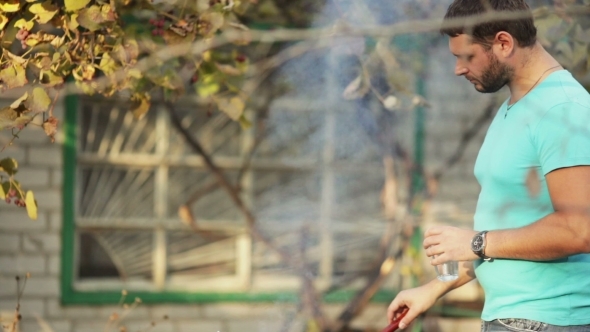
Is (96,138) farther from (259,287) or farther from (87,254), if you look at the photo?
(259,287)

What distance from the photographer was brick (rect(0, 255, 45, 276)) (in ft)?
18.2

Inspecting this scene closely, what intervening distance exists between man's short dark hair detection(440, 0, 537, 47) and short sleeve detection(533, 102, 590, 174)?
0.85 feet

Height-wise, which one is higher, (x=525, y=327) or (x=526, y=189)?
(x=526, y=189)

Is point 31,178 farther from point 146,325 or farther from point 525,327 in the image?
point 525,327

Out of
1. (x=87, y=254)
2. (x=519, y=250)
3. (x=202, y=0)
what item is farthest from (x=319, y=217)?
(x=519, y=250)

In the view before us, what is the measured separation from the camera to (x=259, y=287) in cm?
595

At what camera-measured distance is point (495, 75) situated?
2.78 metres

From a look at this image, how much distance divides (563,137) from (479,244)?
402 mm

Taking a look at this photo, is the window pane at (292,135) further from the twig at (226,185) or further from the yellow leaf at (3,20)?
the yellow leaf at (3,20)

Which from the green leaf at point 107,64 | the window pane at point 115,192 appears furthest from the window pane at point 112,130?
the green leaf at point 107,64

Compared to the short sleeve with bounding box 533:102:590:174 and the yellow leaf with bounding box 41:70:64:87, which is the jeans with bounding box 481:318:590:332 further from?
the yellow leaf with bounding box 41:70:64:87

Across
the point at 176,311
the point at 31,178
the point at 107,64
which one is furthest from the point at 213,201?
the point at 107,64

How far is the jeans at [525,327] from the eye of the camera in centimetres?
262

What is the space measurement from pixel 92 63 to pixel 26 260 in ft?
8.49
